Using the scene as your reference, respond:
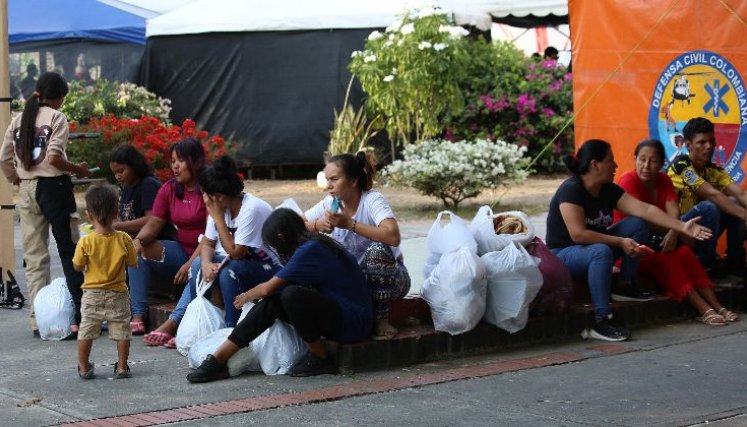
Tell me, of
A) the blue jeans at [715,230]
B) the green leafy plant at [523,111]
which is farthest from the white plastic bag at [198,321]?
the green leafy plant at [523,111]

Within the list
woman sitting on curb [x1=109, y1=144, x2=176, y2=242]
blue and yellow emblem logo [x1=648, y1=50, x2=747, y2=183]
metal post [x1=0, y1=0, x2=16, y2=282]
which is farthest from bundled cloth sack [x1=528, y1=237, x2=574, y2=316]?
metal post [x1=0, y1=0, x2=16, y2=282]

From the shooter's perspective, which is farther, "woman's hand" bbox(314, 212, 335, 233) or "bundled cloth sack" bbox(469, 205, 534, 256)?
"bundled cloth sack" bbox(469, 205, 534, 256)

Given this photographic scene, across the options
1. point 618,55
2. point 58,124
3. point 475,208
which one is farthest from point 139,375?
point 475,208

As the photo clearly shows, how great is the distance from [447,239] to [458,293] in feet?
1.51

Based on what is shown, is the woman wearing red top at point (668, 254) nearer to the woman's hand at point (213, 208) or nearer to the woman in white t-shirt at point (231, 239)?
the woman in white t-shirt at point (231, 239)

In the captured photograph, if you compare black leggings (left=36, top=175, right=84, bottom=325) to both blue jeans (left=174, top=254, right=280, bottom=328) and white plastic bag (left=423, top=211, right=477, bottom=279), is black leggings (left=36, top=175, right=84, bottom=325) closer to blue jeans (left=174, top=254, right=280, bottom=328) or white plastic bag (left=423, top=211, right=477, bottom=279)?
blue jeans (left=174, top=254, right=280, bottom=328)

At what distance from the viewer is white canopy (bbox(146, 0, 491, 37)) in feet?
64.0

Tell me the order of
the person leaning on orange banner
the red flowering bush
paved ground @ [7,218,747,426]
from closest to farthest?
paved ground @ [7,218,747,426] < the person leaning on orange banner < the red flowering bush

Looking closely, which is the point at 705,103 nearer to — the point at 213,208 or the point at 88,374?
the point at 213,208

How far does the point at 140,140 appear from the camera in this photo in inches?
550

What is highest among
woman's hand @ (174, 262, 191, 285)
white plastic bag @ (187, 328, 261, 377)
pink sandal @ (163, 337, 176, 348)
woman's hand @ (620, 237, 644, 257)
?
woman's hand @ (620, 237, 644, 257)

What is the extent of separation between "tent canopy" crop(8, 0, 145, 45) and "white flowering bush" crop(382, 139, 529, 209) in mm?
6377

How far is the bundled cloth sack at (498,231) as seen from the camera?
785 centimetres

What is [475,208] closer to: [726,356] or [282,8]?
[282,8]
